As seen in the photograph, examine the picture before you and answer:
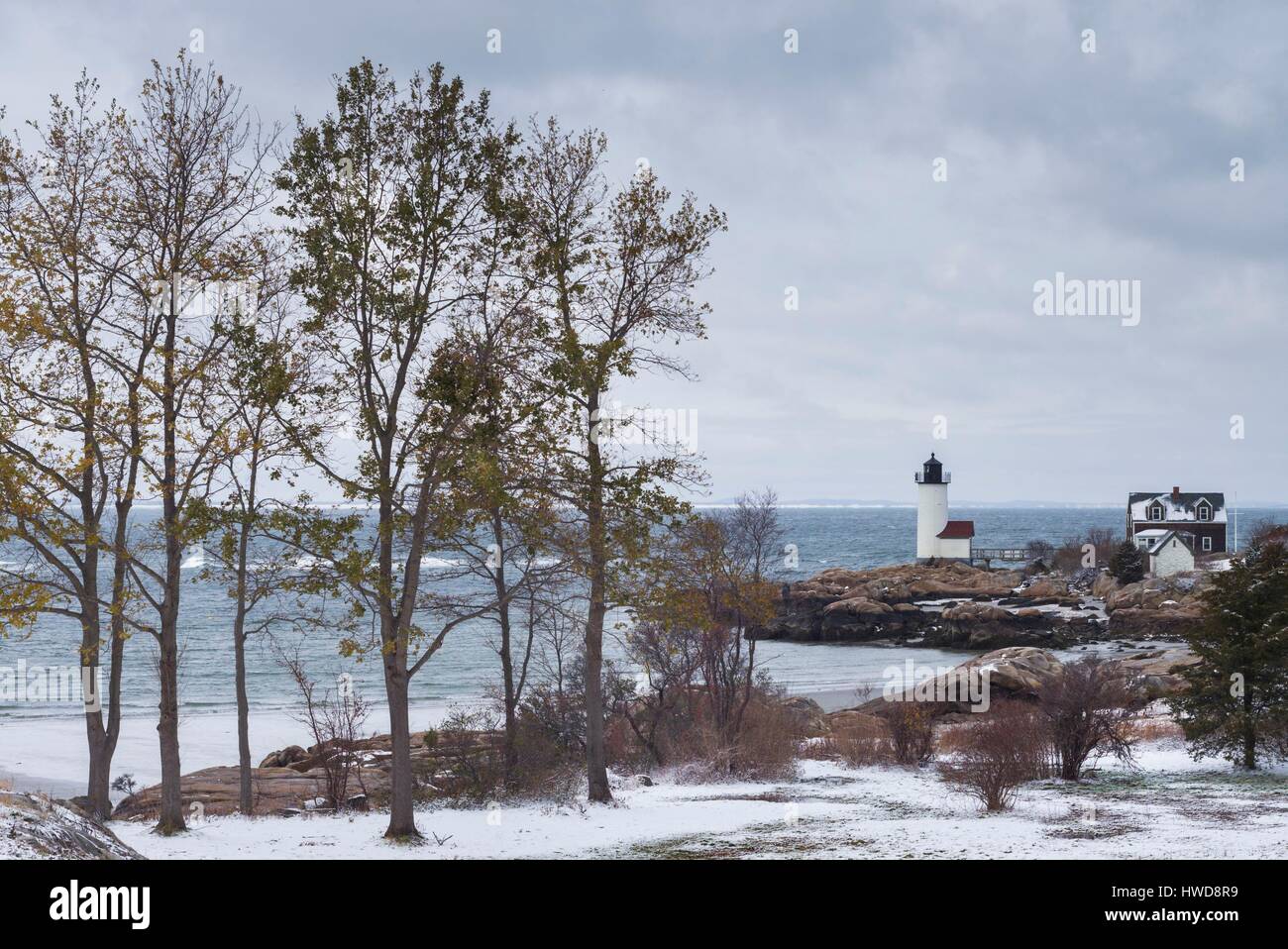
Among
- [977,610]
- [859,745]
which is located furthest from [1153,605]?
[859,745]

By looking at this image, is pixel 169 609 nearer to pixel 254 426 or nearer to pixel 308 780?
pixel 254 426

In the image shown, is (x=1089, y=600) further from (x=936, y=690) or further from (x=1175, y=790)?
(x=1175, y=790)

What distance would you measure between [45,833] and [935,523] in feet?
314

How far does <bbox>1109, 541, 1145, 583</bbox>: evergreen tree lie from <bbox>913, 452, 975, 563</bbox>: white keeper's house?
17.8 metres

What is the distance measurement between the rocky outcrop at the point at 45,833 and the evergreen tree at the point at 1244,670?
21.0 meters

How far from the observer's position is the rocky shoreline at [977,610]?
63.3 metres

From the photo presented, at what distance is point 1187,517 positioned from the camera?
288 feet

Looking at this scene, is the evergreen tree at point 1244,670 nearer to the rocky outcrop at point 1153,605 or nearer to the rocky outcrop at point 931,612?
the rocky outcrop at point 931,612

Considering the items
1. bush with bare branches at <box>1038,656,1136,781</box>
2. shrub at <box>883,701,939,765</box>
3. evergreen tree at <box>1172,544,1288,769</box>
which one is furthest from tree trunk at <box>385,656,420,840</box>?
evergreen tree at <box>1172,544,1288,769</box>

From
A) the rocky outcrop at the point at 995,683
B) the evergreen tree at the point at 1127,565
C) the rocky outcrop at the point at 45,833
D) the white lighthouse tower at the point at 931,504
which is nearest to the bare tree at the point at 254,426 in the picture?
the rocky outcrop at the point at 45,833

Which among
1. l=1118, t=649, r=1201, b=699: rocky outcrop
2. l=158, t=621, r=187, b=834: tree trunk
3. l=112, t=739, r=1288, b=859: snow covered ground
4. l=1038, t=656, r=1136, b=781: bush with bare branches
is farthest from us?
l=1118, t=649, r=1201, b=699: rocky outcrop

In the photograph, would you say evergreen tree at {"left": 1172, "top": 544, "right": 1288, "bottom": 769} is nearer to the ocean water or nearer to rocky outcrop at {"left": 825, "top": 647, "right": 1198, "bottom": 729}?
rocky outcrop at {"left": 825, "top": 647, "right": 1198, "bottom": 729}

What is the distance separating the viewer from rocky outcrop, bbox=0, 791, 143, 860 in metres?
7.18
